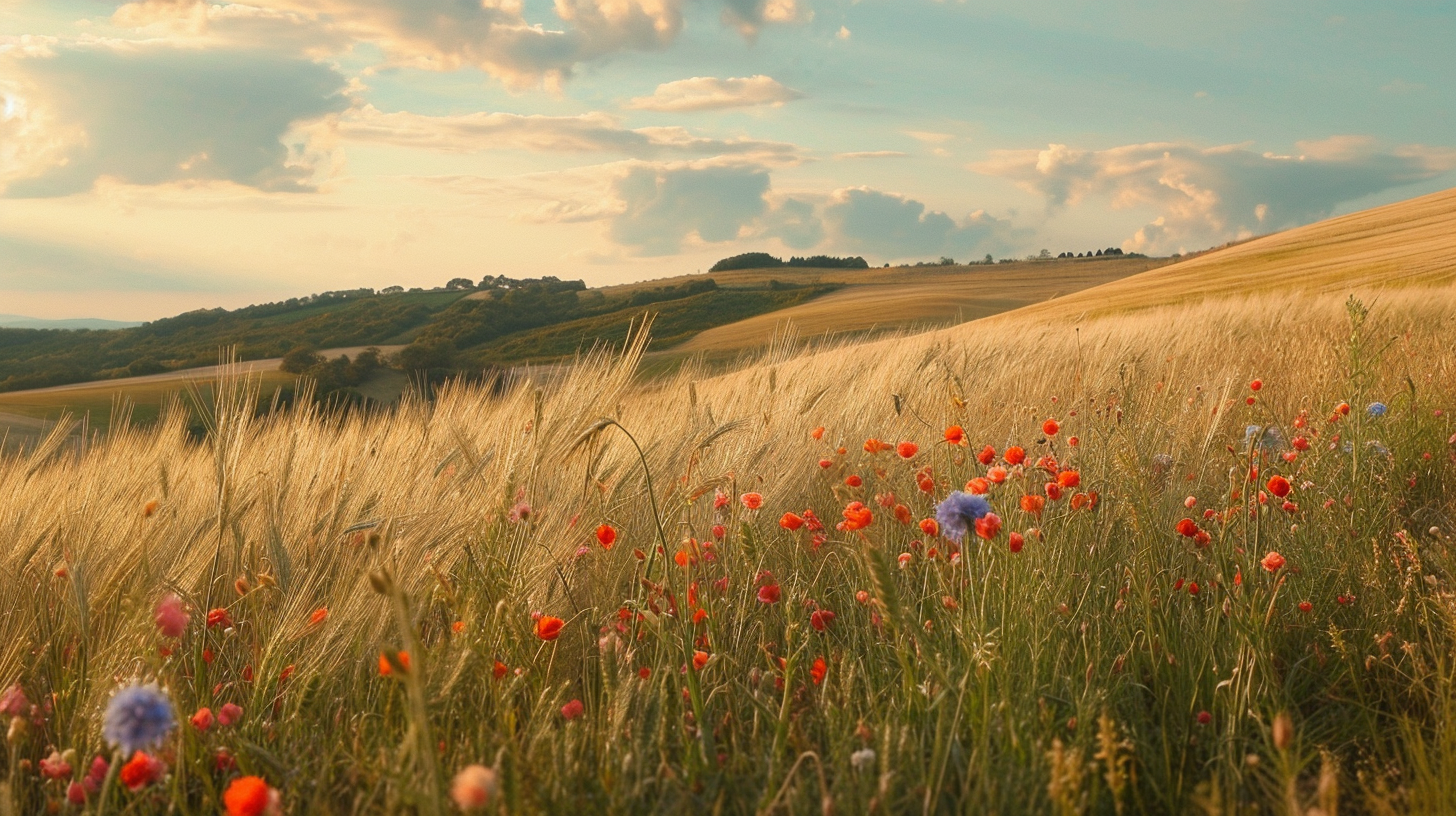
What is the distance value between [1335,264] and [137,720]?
76.6ft

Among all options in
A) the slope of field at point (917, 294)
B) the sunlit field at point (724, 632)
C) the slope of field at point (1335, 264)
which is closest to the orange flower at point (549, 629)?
the sunlit field at point (724, 632)

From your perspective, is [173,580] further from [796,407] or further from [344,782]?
[796,407]

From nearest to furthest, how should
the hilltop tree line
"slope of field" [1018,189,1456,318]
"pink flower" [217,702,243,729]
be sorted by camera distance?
"pink flower" [217,702,243,729] < "slope of field" [1018,189,1456,318] < the hilltop tree line

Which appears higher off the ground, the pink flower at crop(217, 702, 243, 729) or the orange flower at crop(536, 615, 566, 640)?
the orange flower at crop(536, 615, 566, 640)

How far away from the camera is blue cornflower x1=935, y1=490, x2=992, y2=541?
4.74 ft

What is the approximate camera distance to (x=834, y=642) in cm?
185

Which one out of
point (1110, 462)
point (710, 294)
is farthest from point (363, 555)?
point (710, 294)

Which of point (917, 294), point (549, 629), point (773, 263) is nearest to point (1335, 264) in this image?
point (549, 629)

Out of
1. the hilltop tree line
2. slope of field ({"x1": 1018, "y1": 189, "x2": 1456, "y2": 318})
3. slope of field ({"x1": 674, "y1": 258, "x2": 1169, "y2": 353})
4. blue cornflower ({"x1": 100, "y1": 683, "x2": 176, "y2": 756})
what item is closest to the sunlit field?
blue cornflower ({"x1": 100, "y1": 683, "x2": 176, "y2": 756})

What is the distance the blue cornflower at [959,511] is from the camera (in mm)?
1445

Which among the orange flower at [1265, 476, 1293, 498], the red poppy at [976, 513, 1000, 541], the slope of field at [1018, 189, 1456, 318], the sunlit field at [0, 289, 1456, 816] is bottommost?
the sunlit field at [0, 289, 1456, 816]

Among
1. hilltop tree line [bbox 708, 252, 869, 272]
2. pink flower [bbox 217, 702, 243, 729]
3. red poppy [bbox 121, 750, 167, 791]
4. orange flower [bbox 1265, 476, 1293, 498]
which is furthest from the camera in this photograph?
hilltop tree line [bbox 708, 252, 869, 272]

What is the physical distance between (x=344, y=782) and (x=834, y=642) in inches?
38.1

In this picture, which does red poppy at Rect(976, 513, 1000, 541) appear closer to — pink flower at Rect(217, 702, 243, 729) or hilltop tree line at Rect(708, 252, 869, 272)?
pink flower at Rect(217, 702, 243, 729)
